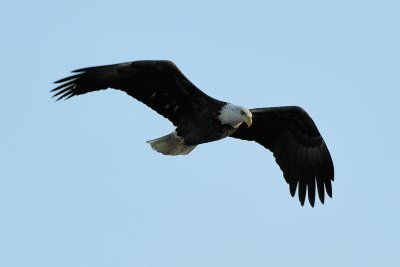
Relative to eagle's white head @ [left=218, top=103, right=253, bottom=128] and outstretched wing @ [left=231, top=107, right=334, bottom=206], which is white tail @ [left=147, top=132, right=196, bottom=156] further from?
outstretched wing @ [left=231, top=107, right=334, bottom=206]

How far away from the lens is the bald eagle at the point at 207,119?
12.7 metres

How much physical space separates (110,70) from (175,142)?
139cm

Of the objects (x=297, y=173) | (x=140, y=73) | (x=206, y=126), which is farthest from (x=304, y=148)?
(x=140, y=73)

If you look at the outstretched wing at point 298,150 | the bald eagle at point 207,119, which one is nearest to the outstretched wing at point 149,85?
the bald eagle at point 207,119

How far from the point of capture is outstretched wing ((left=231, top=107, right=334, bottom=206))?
14273mm

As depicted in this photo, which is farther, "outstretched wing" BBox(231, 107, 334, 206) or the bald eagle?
"outstretched wing" BBox(231, 107, 334, 206)

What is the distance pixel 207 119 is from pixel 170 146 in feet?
2.57

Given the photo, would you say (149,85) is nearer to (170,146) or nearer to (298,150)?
(170,146)

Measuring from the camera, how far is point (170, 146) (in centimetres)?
1344

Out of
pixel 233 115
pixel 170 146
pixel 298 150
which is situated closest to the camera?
pixel 233 115

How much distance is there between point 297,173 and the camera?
14.4 metres

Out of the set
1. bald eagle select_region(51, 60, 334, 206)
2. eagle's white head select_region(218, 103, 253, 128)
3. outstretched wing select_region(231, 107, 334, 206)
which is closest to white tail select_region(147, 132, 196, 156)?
bald eagle select_region(51, 60, 334, 206)

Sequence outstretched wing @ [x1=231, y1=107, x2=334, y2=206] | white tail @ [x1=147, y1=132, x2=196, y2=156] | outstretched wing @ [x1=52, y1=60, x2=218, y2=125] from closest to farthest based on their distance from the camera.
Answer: outstretched wing @ [x1=52, y1=60, x2=218, y2=125], white tail @ [x1=147, y1=132, x2=196, y2=156], outstretched wing @ [x1=231, y1=107, x2=334, y2=206]

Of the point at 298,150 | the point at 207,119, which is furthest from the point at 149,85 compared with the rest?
the point at 298,150
